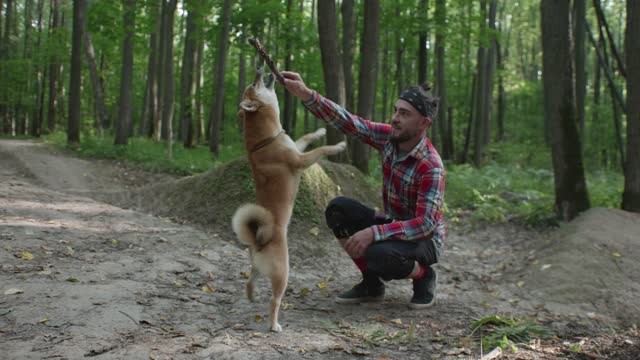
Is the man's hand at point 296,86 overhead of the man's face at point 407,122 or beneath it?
overhead

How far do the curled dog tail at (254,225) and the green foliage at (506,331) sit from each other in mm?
1680

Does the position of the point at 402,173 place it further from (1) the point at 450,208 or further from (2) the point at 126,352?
(1) the point at 450,208

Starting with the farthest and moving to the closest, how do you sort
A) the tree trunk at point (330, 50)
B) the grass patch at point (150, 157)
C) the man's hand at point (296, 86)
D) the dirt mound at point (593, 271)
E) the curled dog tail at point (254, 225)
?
1. the grass patch at point (150, 157)
2. the tree trunk at point (330, 50)
3. the dirt mound at point (593, 271)
4. the man's hand at point (296, 86)
5. the curled dog tail at point (254, 225)

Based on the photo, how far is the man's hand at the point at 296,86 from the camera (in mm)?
4098

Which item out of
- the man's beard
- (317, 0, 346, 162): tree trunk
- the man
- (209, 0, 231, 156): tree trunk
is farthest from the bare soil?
(209, 0, 231, 156): tree trunk

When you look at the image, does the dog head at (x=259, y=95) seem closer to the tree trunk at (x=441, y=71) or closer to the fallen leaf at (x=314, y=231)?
the fallen leaf at (x=314, y=231)

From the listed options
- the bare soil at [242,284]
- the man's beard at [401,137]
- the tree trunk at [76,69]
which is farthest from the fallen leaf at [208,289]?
the tree trunk at [76,69]

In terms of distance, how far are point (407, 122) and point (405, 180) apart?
0.48 metres

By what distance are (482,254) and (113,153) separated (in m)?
11.4

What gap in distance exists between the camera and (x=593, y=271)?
18.3 ft

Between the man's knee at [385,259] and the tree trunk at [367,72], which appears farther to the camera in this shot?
the tree trunk at [367,72]

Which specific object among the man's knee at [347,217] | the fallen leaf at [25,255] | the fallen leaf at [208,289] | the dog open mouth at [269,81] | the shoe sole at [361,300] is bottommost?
the shoe sole at [361,300]

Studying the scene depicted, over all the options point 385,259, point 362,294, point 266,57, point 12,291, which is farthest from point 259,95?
point 12,291

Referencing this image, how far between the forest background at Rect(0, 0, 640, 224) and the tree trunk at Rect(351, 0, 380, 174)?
1.0 inches
